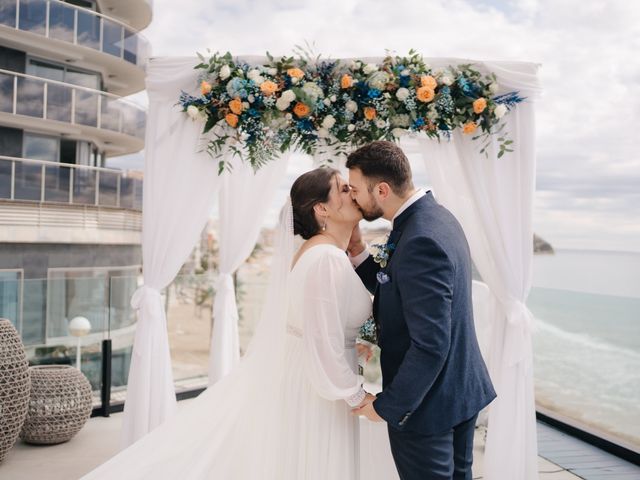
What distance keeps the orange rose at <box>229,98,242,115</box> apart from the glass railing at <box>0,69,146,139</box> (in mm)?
9259

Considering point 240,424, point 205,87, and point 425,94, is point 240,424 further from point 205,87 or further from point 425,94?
point 425,94

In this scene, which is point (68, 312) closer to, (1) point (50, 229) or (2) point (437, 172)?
(2) point (437, 172)

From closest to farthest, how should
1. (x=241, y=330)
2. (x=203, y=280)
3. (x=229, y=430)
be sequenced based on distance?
(x=229, y=430) → (x=203, y=280) → (x=241, y=330)

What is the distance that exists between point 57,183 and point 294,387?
12.2 m

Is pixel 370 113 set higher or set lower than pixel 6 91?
lower

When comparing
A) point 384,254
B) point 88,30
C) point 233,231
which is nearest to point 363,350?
point 384,254

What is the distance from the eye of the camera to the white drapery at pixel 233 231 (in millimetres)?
4285

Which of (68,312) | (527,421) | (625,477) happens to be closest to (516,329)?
(527,421)

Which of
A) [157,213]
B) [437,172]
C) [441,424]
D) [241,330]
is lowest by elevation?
[241,330]

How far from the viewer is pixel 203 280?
5.67 metres

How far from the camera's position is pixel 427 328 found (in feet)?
6.12

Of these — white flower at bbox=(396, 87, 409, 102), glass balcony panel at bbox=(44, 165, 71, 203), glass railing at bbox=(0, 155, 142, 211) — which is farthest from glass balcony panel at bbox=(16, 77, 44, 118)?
white flower at bbox=(396, 87, 409, 102)

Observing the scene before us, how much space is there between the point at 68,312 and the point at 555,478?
3921 mm

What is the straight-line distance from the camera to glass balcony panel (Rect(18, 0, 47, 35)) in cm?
1174
